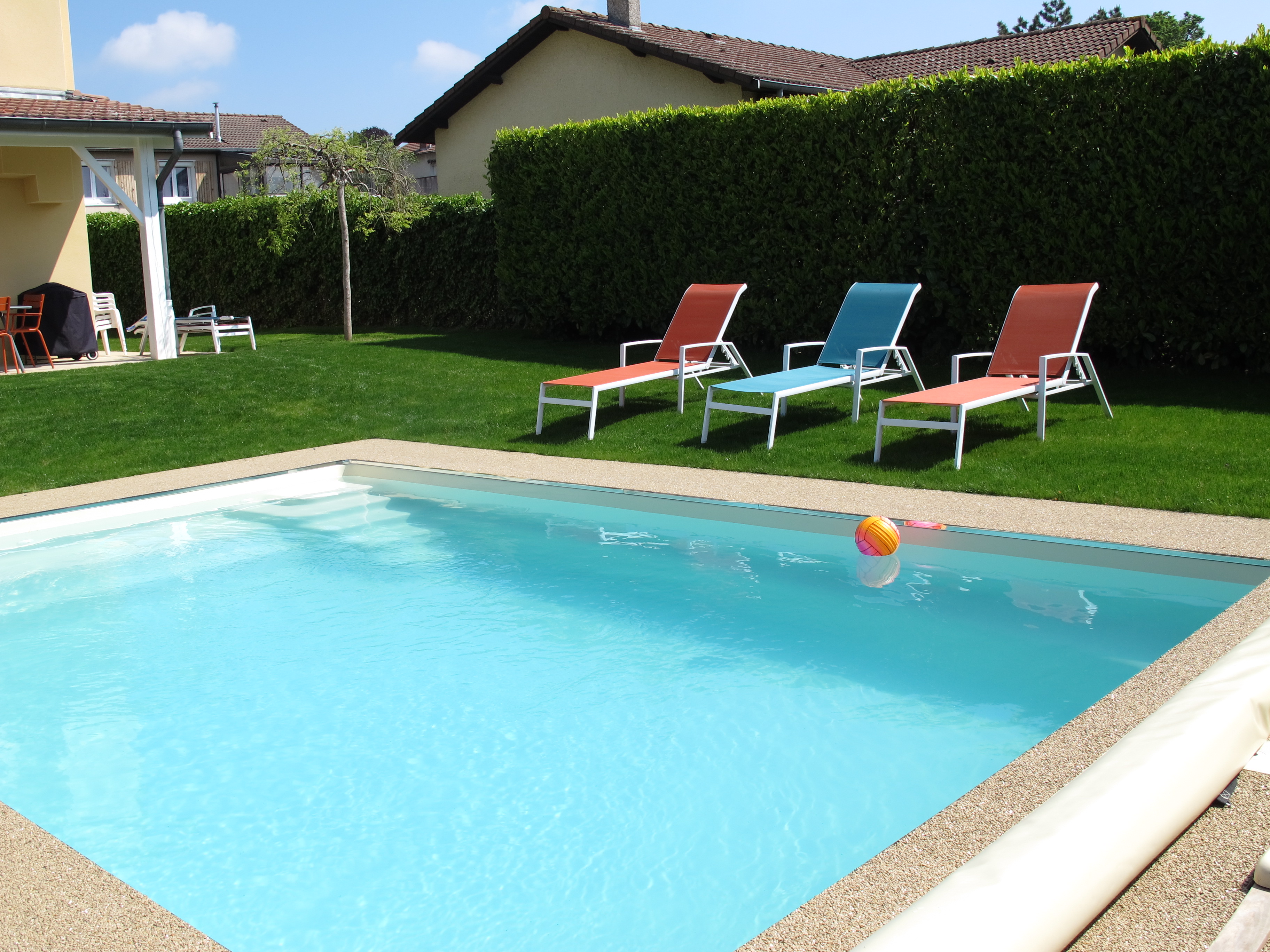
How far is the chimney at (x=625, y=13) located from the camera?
20547 mm

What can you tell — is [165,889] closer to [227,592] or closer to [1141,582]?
[227,592]

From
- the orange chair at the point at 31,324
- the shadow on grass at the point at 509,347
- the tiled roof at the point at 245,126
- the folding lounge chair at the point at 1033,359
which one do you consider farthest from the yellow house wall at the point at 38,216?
the tiled roof at the point at 245,126

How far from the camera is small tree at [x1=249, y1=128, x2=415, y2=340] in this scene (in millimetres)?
16969

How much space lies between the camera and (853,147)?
452 inches

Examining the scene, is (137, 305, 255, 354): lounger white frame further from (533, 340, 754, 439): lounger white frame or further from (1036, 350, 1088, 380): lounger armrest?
(1036, 350, 1088, 380): lounger armrest

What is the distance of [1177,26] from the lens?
72.0 metres

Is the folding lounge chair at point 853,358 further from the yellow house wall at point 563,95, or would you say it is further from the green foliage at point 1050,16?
the green foliage at point 1050,16

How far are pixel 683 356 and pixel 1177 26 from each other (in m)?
77.9

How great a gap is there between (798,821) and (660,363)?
22.0 ft

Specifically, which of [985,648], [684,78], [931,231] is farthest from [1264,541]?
[684,78]

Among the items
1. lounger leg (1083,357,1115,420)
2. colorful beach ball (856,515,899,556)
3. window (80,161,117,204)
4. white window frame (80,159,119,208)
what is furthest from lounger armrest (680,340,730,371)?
window (80,161,117,204)

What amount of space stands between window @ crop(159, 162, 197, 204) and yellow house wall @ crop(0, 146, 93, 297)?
2700 centimetres

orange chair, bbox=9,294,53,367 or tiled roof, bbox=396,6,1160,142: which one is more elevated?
tiled roof, bbox=396,6,1160,142

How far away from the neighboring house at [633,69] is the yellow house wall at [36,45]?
26.4ft
